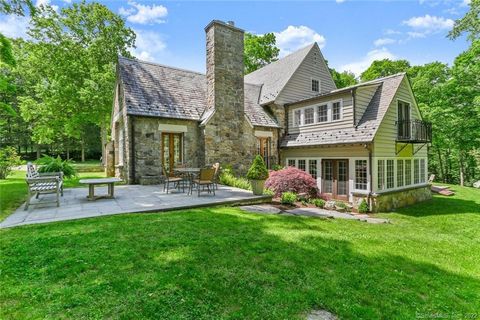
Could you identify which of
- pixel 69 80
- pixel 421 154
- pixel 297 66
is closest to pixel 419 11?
pixel 297 66

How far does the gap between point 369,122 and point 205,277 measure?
440 inches

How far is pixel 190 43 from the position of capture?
43.9 feet

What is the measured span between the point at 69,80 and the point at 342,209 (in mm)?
24838

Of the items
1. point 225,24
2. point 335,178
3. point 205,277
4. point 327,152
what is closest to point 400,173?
point 335,178

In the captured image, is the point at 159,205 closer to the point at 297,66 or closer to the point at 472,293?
the point at 472,293

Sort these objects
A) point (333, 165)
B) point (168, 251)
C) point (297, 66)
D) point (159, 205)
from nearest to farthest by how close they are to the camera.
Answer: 1. point (168, 251)
2. point (159, 205)
3. point (333, 165)
4. point (297, 66)

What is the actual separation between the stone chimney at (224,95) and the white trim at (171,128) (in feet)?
4.09

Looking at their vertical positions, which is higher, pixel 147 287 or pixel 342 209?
Result: pixel 147 287

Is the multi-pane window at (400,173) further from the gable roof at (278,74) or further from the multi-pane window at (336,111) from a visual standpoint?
the gable roof at (278,74)

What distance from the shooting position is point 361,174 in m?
11.5

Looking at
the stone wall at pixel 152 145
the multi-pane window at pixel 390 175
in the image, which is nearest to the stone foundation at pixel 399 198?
the multi-pane window at pixel 390 175

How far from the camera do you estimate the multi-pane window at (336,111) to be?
1243 centimetres

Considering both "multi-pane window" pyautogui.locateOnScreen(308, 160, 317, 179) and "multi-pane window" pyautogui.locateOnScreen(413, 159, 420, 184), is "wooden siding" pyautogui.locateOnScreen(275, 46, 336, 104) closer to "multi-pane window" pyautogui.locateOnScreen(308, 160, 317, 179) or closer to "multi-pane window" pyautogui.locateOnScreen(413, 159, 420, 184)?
"multi-pane window" pyautogui.locateOnScreen(308, 160, 317, 179)

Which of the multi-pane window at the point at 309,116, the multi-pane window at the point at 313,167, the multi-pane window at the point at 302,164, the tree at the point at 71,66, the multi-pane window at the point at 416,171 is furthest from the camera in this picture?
the tree at the point at 71,66
